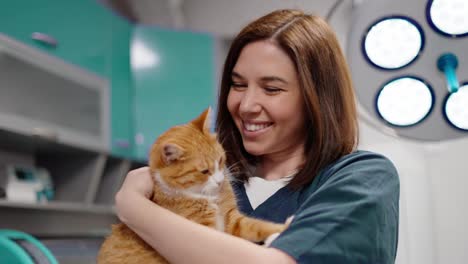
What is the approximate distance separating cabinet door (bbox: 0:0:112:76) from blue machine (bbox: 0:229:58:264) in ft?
2.46

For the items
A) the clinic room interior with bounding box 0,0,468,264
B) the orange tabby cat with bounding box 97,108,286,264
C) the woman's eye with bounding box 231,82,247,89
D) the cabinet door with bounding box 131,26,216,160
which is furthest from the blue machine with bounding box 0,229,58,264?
the cabinet door with bounding box 131,26,216,160

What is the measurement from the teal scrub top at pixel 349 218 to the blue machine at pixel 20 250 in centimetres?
83

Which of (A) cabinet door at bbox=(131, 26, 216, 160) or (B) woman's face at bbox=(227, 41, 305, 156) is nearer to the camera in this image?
(B) woman's face at bbox=(227, 41, 305, 156)

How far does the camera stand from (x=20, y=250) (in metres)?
1.36

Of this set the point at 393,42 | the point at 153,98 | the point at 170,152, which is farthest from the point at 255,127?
the point at 153,98

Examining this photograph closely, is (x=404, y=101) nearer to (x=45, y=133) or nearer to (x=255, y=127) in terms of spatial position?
(x=255, y=127)

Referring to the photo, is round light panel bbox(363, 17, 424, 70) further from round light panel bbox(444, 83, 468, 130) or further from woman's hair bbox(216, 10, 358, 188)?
woman's hair bbox(216, 10, 358, 188)

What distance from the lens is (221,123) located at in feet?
3.53

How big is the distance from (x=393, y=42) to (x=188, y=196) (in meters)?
0.83

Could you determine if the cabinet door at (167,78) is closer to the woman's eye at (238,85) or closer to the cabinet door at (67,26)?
the cabinet door at (67,26)

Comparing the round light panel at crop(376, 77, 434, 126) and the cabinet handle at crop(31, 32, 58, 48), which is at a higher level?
the cabinet handle at crop(31, 32, 58, 48)

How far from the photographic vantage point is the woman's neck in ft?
3.31

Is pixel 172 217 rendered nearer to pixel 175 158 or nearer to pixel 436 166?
pixel 175 158

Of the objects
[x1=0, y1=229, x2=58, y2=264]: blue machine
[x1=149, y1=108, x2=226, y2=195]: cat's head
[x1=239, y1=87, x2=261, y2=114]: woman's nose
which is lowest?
[x1=0, y1=229, x2=58, y2=264]: blue machine
